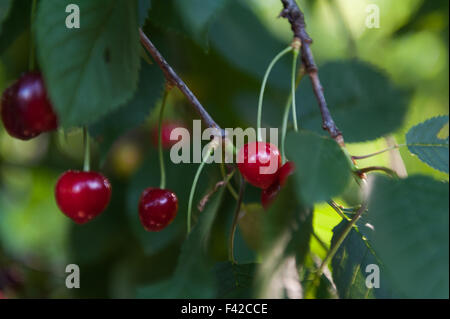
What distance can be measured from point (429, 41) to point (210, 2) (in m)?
1.79

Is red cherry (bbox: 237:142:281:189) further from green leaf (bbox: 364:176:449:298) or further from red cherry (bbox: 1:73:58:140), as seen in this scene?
red cherry (bbox: 1:73:58:140)

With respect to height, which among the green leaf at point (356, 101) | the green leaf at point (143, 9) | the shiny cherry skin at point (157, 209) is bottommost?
the shiny cherry skin at point (157, 209)

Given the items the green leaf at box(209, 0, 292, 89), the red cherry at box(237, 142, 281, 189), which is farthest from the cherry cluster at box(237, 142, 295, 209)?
the green leaf at box(209, 0, 292, 89)

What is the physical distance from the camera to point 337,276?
28.3 inches

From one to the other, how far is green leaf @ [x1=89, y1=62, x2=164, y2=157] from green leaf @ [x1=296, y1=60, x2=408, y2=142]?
365mm

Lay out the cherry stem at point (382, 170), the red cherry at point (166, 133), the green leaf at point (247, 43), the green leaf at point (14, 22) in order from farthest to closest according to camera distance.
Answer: the red cherry at point (166, 133) < the green leaf at point (247, 43) < the green leaf at point (14, 22) < the cherry stem at point (382, 170)

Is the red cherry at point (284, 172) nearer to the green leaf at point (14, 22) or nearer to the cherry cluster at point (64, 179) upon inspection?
the cherry cluster at point (64, 179)

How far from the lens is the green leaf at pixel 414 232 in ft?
1.66

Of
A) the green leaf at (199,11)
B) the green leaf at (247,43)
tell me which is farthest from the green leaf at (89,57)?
the green leaf at (247,43)

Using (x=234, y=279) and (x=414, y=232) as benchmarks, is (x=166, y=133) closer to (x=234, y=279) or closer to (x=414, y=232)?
(x=234, y=279)

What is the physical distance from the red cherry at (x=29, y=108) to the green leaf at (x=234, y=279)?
0.36 m

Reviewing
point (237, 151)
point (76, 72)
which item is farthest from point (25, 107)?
point (237, 151)

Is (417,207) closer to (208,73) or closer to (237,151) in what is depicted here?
(237,151)

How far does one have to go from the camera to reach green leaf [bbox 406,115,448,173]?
0.67 m
